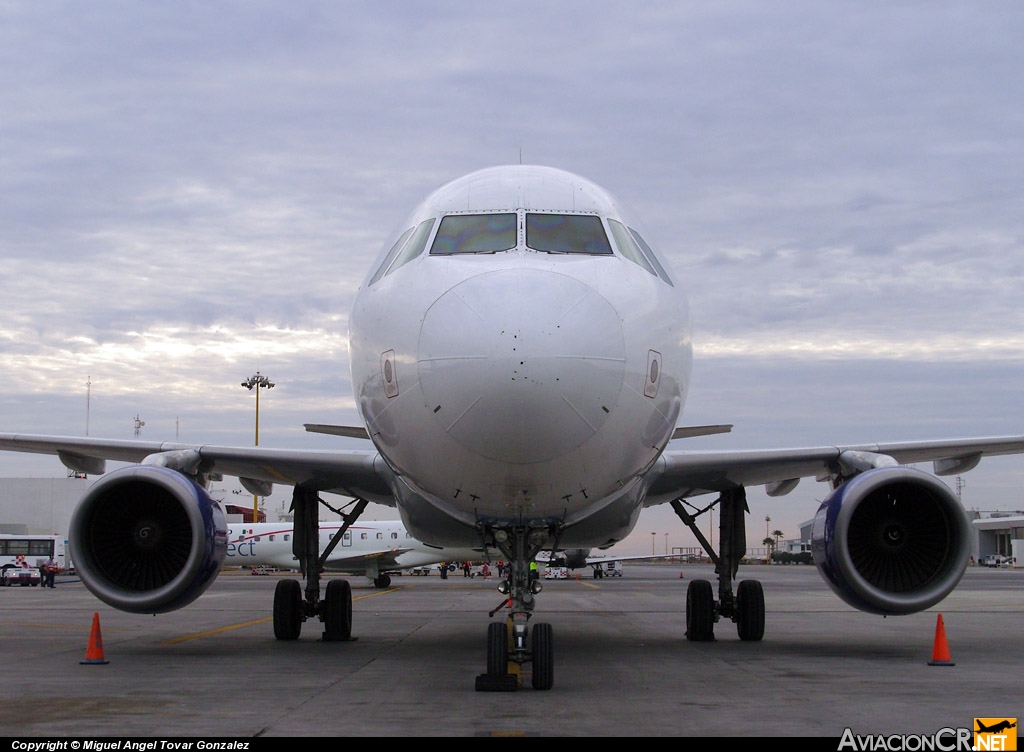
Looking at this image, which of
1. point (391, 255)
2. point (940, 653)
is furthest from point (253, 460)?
point (940, 653)

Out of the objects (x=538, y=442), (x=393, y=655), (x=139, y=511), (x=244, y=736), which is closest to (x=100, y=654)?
(x=139, y=511)

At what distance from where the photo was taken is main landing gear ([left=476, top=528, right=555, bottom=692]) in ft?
31.4

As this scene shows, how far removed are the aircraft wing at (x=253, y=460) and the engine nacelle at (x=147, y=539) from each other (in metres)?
0.92

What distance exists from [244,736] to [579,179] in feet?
19.6

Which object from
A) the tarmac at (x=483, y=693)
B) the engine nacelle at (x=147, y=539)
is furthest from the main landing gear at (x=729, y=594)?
the engine nacelle at (x=147, y=539)

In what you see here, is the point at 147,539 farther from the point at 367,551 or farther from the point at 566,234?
the point at 367,551

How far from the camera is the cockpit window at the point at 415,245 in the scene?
9586mm

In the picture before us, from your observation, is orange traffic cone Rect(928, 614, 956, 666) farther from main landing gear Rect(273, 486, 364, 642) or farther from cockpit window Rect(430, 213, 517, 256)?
main landing gear Rect(273, 486, 364, 642)

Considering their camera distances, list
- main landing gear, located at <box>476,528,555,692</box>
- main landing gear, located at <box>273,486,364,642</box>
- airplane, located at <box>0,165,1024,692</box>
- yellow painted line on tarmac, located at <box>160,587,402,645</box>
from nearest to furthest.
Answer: airplane, located at <box>0,165,1024,692</box> → main landing gear, located at <box>476,528,555,692</box> → main landing gear, located at <box>273,486,364,642</box> → yellow painted line on tarmac, located at <box>160,587,402,645</box>

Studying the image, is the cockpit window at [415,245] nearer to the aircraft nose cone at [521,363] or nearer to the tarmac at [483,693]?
the aircraft nose cone at [521,363]

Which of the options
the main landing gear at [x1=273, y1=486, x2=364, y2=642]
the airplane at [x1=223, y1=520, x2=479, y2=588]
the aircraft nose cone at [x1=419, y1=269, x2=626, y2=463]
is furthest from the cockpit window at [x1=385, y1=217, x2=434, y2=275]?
the airplane at [x1=223, y1=520, x2=479, y2=588]

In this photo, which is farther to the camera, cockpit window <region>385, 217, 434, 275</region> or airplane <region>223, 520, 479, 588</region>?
airplane <region>223, 520, 479, 588</region>

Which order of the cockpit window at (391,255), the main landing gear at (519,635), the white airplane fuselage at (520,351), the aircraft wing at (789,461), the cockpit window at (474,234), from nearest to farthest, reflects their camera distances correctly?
the white airplane fuselage at (520,351)
the cockpit window at (474,234)
the main landing gear at (519,635)
the cockpit window at (391,255)
the aircraft wing at (789,461)

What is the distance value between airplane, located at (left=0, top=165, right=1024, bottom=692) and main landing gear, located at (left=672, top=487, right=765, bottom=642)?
3cm
